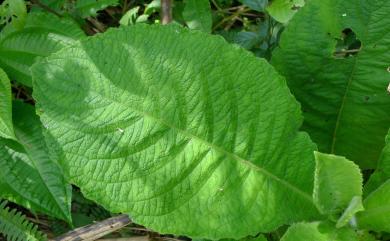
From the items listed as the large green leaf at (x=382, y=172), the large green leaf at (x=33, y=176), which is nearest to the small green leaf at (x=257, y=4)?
the large green leaf at (x=382, y=172)

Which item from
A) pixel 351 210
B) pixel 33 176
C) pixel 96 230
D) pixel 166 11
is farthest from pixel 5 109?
pixel 351 210

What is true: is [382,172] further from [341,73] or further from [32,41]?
[32,41]

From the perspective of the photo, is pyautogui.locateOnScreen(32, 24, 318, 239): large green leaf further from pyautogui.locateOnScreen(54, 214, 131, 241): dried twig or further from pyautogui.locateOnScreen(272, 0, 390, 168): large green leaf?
pyautogui.locateOnScreen(54, 214, 131, 241): dried twig

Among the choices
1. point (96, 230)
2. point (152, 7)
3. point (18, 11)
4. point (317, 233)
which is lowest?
point (96, 230)

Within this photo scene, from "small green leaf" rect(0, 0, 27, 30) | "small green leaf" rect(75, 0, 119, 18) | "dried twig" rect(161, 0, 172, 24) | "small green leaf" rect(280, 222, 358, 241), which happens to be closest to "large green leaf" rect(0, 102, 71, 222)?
"small green leaf" rect(0, 0, 27, 30)

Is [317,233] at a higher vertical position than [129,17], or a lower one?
lower

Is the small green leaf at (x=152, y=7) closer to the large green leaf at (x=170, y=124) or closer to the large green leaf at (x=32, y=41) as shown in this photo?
the large green leaf at (x=32, y=41)
